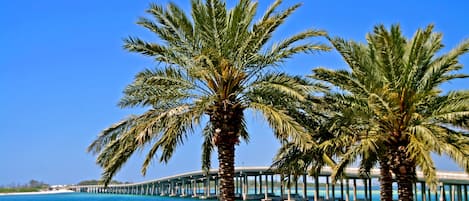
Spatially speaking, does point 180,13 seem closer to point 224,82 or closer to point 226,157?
point 224,82

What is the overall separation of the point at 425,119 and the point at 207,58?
21.9ft

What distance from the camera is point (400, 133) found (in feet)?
60.0

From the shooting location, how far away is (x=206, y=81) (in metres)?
17.5

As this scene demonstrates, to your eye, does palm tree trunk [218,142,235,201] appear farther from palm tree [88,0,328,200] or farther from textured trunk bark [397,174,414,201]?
textured trunk bark [397,174,414,201]

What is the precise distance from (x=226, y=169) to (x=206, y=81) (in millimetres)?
2567

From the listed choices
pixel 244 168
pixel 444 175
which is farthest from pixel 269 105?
pixel 244 168

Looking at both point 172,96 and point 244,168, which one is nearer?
point 172,96

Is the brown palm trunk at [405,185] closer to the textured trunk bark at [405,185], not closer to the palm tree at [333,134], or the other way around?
the textured trunk bark at [405,185]

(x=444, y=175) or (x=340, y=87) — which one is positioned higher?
(x=340, y=87)

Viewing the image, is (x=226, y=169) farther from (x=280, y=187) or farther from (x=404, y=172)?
(x=280, y=187)

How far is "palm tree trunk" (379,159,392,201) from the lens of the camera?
66.6 feet

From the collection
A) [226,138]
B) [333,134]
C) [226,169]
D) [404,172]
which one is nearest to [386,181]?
[404,172]

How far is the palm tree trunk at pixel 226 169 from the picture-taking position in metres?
17.7

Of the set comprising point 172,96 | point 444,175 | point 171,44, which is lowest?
point 444,175
